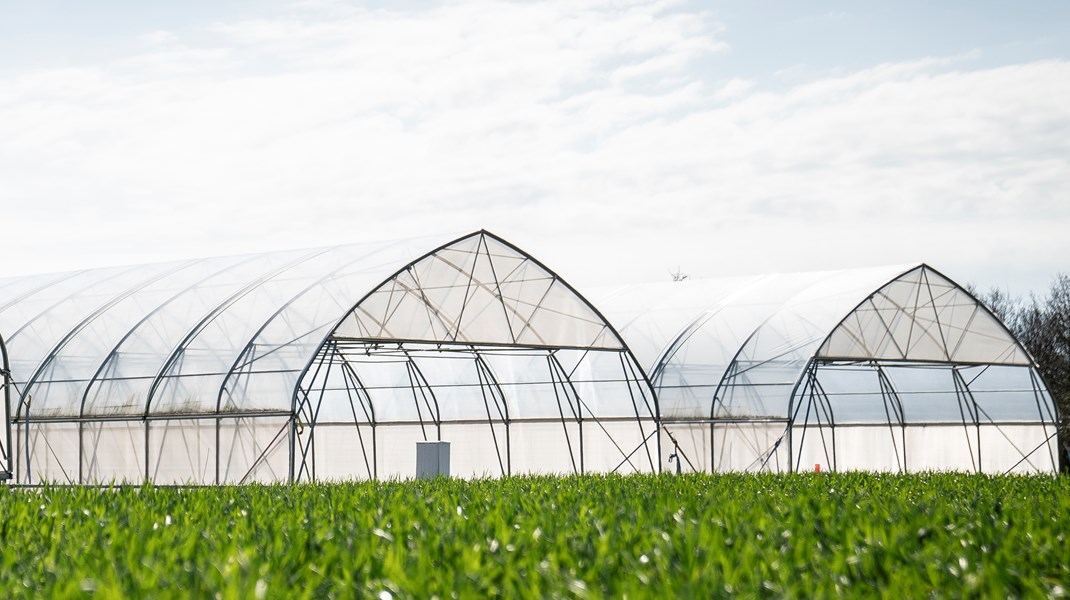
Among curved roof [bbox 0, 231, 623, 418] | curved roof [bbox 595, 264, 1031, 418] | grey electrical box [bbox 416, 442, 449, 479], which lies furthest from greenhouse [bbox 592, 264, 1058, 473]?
grey electrical box [bbox 416, 442, 449, 479]

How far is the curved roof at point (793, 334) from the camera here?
2967cm

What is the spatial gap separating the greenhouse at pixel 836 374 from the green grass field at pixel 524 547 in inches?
741

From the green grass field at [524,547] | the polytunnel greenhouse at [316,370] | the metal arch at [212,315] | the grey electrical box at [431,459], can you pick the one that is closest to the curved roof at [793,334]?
the polytunnel greenhouse at [316,370]

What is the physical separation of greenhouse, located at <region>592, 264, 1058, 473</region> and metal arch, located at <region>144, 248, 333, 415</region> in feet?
30.0

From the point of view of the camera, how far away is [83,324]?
25750mm

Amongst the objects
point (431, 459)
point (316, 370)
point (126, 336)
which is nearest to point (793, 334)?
point (431, 459)

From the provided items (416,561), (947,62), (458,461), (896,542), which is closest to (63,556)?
(416,561)

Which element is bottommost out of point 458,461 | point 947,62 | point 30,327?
point 458,461

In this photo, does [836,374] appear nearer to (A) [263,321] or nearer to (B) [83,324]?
(A) [263,321]

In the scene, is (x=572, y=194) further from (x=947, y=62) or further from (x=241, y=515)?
(x=241, y=515)

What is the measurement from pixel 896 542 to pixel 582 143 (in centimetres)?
1778

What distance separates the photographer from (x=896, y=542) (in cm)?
762

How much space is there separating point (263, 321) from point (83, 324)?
192 inches

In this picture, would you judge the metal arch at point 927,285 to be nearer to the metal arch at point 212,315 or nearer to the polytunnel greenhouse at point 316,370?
the polytunnel greenhouse at point 316,370
